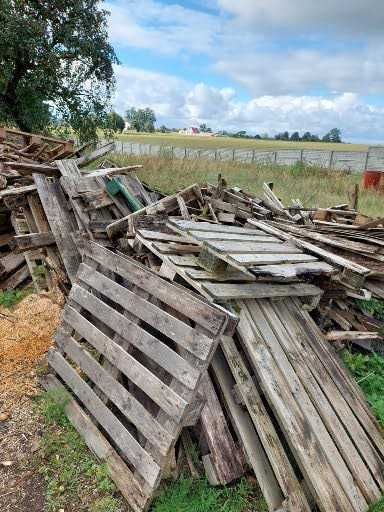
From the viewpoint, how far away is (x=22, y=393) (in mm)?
3742

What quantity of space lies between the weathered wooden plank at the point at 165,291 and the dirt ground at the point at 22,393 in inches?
49.2

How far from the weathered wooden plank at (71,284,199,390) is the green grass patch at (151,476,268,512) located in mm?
760

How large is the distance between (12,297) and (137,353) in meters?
2.78

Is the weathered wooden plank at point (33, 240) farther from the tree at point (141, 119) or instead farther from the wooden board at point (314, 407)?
the tree at point (141, 119)

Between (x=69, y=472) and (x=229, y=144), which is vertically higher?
(x=69, y=472)

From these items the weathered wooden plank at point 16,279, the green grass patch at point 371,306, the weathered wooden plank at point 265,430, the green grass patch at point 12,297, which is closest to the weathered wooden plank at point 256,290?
the weathered wooden plank at point 265,430

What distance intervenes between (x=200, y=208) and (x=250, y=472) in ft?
11.3

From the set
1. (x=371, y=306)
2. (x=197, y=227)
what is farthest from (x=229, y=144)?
(x=197, y=227)

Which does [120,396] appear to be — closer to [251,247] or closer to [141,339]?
[141,339]

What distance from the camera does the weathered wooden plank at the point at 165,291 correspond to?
272 centimetres

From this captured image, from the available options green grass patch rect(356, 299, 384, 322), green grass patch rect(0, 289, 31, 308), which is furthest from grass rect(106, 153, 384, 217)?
green grass patch rect(356, 299, 384, 322)

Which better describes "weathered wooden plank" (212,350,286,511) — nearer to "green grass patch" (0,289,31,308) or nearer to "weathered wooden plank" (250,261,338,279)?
"weathered wooden plank" (250,261,338,279)

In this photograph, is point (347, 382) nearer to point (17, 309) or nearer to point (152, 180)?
point (17, 309)

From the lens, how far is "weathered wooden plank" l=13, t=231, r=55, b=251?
192 inches
